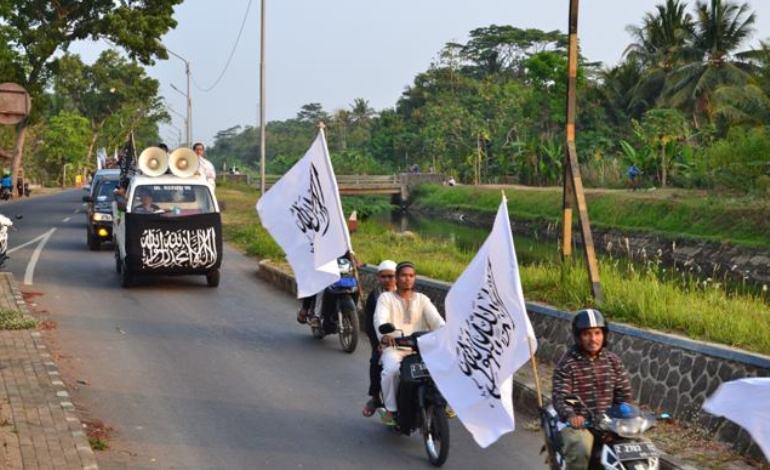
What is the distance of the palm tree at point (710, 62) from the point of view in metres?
60.8

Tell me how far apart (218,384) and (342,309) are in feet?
7.95

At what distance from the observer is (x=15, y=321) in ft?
44.1

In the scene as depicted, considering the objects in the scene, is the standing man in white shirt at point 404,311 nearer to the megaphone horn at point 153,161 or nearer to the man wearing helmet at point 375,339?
the man wearing helmet at point 375,339

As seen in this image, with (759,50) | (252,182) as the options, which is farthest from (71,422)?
(252,182)

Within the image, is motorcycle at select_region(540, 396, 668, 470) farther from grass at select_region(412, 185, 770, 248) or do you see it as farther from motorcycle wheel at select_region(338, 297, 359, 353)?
grass at select_region(412, 185, 770, 248)

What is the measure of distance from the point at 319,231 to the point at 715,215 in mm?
32766

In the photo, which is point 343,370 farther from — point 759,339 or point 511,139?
point 511,139

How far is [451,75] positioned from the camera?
106375 mm

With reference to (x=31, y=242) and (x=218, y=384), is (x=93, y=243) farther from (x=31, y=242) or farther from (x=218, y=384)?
(x=218, y=384)

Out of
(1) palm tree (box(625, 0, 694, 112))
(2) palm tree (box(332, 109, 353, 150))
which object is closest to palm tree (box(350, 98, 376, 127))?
(2) palm tree (box(332, 109, 353, 150))

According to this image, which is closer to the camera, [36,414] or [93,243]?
[36,414]

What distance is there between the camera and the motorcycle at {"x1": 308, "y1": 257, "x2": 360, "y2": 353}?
13.0 m

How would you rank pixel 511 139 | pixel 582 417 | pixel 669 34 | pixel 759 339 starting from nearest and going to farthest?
pixel 582 417, pixel 759 339, pixel 669 34, pixel 511 139

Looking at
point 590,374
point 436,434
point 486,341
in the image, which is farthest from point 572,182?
point 590,374
